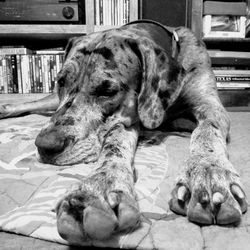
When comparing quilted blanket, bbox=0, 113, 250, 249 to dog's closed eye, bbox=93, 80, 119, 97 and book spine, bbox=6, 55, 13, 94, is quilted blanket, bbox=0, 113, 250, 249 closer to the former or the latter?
dog's closed eye, bbox=93, 80, 119, 97

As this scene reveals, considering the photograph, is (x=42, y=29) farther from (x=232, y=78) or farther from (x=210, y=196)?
(x=210, y=196)

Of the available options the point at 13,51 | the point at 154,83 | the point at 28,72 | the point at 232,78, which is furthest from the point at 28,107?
the point at 232,78

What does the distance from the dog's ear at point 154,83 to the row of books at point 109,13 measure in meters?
1.48

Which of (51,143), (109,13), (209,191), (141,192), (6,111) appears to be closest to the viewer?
(209,191)

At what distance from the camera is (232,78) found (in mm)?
2830

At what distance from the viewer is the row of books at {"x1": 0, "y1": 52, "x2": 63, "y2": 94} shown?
2865 millimetres

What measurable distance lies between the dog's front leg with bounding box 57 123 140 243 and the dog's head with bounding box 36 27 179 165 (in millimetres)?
317

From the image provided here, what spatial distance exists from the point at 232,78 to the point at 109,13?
3.73 ft

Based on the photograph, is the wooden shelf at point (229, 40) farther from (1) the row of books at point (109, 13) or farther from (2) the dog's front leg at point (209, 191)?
(2) the dog's front leg at point (209, 191)

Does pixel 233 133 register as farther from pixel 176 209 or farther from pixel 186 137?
pixel 176 209

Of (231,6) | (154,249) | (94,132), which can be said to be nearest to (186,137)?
(94,132)

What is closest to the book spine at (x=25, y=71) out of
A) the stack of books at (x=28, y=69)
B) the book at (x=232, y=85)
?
the stack of books at (x=28, y=69)

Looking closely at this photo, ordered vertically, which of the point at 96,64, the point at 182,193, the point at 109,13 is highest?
the point at 109,13

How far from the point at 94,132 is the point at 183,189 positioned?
485 mm
